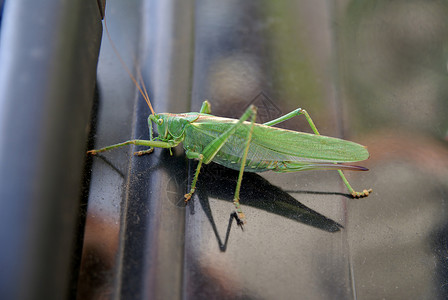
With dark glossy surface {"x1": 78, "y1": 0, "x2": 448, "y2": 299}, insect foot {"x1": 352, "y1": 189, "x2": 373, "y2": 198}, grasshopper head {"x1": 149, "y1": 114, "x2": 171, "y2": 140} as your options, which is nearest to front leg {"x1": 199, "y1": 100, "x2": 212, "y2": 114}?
dark glossy surface {"x1": 78, "y1": 0, "x2": 448, "y2": 299}

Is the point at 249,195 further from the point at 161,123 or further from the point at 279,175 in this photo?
the point at 161,123

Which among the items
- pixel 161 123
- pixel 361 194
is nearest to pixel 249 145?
pixel 161 123

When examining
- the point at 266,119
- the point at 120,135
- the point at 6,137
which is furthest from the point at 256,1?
the point at 6,137

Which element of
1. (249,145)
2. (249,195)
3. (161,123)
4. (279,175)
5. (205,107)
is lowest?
(249,195)

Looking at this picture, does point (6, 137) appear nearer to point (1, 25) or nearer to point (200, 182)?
point (1, 25)

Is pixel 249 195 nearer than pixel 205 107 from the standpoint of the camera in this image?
Yes

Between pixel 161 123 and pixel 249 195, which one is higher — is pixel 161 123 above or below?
above

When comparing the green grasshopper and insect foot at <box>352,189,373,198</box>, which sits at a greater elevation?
the green grasshopper

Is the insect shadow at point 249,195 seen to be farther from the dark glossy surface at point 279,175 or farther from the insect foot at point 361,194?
the insect foot at point 361,194

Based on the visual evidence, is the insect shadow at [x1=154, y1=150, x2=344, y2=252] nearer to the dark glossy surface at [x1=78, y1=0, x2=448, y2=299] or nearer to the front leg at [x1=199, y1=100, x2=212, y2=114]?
the dark glossy surface at [x1=78, y1=0, x2=448, y2=299]
